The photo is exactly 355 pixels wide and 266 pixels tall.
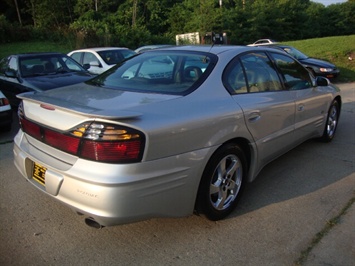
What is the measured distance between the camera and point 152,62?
11.8ft

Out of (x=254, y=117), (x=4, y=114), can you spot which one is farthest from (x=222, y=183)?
(x=4, y=114)

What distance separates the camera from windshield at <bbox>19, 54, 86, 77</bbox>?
7.13m

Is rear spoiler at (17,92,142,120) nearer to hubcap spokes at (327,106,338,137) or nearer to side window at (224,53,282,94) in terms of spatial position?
side window at (224,53,282,94)

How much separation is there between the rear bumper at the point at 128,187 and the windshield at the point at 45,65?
16.7ft

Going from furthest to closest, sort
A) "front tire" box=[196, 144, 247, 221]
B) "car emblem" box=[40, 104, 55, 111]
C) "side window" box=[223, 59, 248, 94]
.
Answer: "side window" box=[223, 59, 248, 94] < "front tire" box=[196, 144, 247, 221] < "car emblem" box=[40, 104, 55, 111]

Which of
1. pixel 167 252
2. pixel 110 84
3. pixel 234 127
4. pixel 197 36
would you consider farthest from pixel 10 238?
pixel 197 36

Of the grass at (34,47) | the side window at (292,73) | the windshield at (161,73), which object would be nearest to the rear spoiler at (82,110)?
the windshield at (161,73)

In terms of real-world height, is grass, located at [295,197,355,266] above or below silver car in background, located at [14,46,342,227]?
below

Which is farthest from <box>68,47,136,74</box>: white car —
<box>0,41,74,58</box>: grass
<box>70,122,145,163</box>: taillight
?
<box>0,41,74,58</box>: grass

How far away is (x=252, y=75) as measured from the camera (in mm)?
3473

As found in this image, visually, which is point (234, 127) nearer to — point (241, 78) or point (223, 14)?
point (241, 78)

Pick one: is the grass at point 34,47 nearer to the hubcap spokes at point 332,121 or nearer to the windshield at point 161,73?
the hubcap spokes at point 332,121

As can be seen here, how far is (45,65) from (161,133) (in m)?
5.85

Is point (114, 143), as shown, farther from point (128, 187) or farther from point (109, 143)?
point (128, 187)
